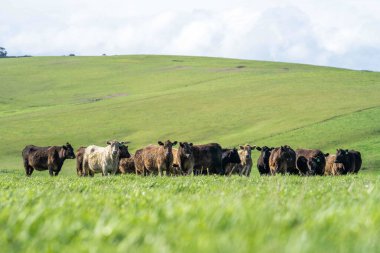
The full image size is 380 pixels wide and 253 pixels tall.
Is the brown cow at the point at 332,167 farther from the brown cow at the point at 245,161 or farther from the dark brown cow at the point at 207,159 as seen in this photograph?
the dark brown cow at the point at 207,159

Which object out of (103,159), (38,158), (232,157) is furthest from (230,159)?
(38,158)

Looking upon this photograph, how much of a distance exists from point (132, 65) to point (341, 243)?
4531 inches

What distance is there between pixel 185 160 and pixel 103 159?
10.4 ft

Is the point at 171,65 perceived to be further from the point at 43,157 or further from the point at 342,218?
the point at 342,218

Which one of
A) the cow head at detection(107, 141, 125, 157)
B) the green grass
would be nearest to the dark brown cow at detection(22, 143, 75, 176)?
the cow head at detection(107, 141, 125, 157)

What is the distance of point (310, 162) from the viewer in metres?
31.8

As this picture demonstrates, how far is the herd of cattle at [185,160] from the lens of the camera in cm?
2719

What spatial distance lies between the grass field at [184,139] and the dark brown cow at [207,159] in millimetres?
6573

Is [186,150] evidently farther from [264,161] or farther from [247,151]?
[264,161]

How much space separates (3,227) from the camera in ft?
17.6

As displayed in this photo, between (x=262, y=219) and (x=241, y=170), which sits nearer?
(x=262, y=219)

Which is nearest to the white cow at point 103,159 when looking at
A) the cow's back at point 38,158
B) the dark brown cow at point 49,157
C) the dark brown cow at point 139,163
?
the dark brown cow at point 139,163

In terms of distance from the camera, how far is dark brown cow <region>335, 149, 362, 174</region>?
32000mm

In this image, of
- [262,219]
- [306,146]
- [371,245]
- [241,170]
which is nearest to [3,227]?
[262,219]
